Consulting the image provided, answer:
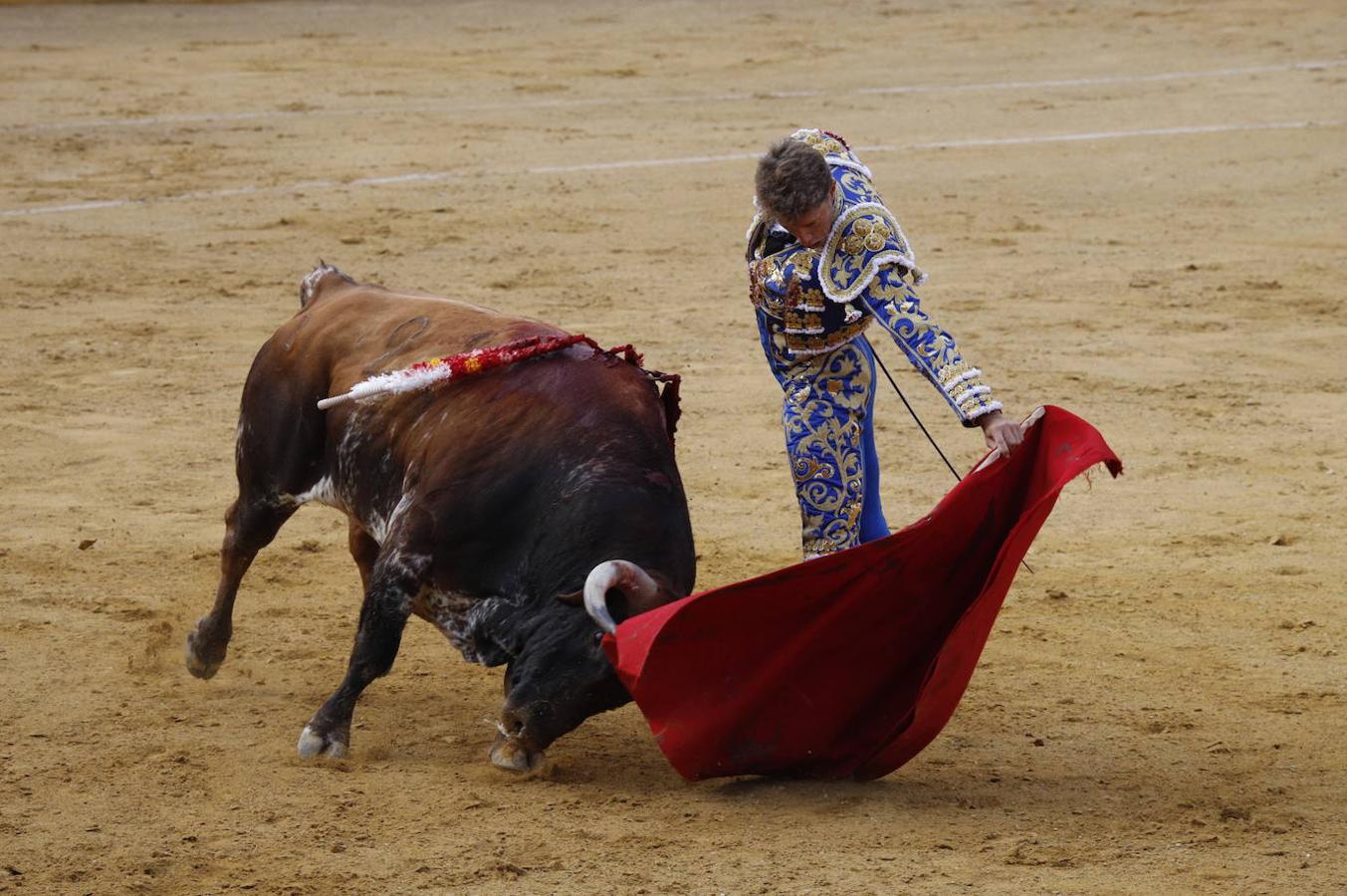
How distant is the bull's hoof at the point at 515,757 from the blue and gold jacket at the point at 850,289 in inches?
44.2

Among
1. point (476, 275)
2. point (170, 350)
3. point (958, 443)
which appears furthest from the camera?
point (476, 275)

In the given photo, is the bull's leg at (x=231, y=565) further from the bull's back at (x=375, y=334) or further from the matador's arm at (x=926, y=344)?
the matador's arm at (x=926, y=344)

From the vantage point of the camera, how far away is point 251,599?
587 cm

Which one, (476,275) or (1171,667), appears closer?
(1171,667)

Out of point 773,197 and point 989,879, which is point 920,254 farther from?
point 989,879

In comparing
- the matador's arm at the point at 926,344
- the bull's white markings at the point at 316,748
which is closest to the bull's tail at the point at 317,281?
the bull's white markings at the point at 316,748

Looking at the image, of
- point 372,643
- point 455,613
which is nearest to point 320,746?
point 372,643

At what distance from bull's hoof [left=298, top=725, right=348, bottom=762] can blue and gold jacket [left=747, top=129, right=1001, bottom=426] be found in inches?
55.4

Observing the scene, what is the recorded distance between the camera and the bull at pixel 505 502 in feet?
13.7

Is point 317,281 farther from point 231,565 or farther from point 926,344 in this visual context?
point 926,344

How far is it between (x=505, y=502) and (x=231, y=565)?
1.24 meters

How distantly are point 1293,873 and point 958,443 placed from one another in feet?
12.0

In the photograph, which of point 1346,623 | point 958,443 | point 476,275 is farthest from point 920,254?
point 1346,623

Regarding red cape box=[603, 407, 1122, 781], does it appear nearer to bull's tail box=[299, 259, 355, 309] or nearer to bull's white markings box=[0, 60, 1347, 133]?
bull's tail box=[299, 259, 355, 309]
